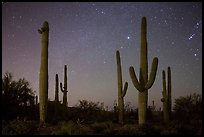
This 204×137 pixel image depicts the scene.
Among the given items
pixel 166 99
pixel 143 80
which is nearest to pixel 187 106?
pixel 166 99

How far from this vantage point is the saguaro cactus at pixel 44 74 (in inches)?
645

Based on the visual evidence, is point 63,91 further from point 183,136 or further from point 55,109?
point 183,136

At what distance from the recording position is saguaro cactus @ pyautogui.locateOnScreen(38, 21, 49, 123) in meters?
16.4

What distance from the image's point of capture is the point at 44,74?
1670 cm

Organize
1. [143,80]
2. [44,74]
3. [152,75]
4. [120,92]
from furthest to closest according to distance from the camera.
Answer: [120,92], [44,74], [143,80], [152,75]

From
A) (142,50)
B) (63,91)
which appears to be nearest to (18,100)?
(63,91)

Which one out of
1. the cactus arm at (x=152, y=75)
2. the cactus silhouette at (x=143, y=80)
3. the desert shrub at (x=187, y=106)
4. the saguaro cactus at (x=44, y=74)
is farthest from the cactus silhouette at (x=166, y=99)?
the saguaro cactus at (x=44, y=74)

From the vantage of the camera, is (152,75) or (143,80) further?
(143,80)

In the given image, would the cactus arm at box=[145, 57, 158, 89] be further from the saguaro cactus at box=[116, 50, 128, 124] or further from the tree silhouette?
the tree silhouette

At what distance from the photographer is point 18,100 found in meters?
19.6

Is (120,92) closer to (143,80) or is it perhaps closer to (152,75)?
(143,80)

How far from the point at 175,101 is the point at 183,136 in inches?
643

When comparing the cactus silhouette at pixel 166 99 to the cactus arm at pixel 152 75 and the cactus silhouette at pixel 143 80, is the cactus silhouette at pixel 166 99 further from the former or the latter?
the cactus arm at pixel 152 75

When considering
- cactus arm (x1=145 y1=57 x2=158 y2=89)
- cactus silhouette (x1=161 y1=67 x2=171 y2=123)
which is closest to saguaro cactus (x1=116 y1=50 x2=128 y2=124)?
cactus silhouette (x1=161 y1=67 x2=171 y2=123)
